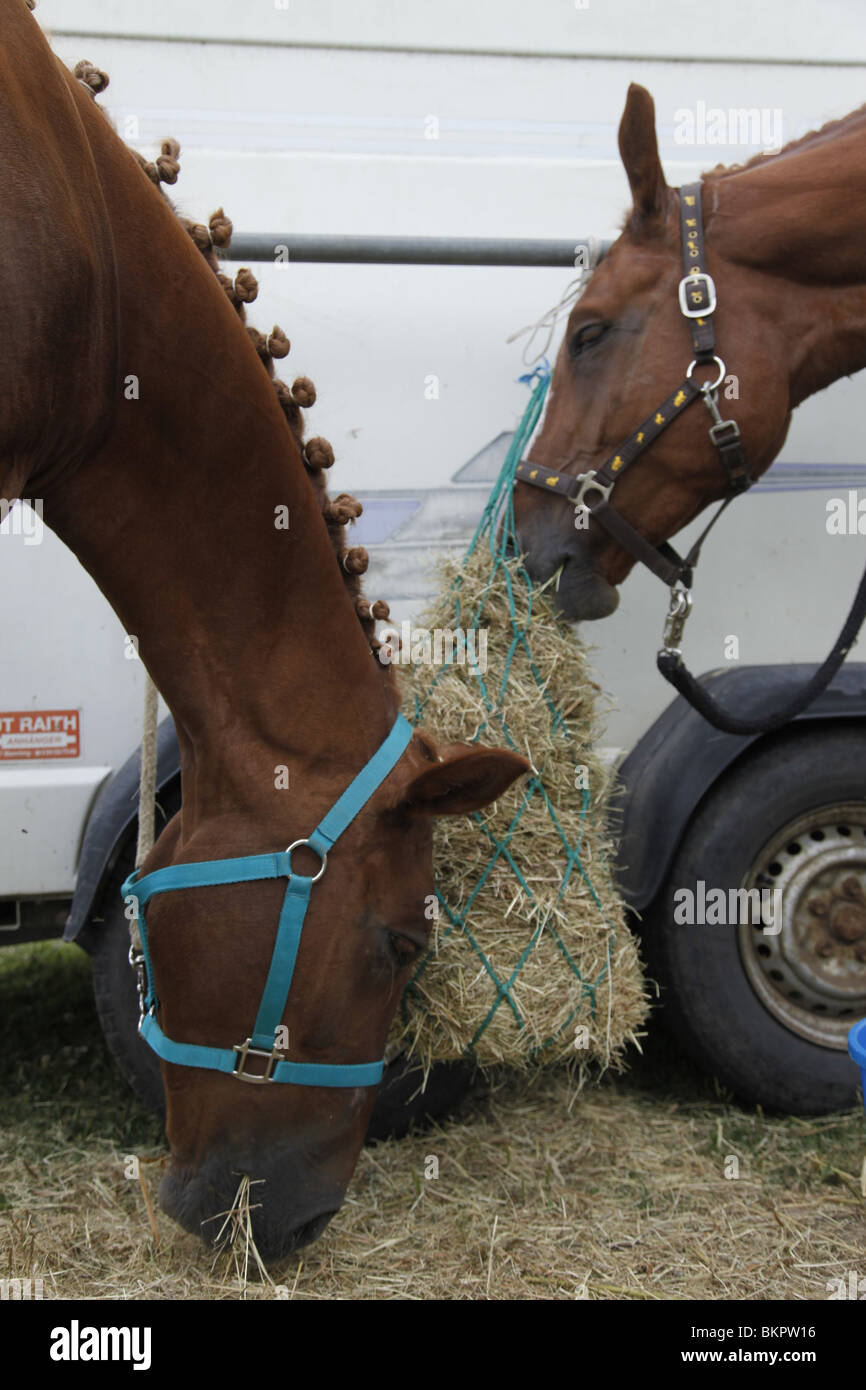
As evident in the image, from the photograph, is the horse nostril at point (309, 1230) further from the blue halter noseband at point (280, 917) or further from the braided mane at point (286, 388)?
the braided mane at point (286, 388)

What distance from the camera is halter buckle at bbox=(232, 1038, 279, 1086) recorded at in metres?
1.87

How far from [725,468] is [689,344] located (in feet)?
1.03

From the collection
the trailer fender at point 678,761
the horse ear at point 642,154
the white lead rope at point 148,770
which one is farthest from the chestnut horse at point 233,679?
the horse ear at point 642,154

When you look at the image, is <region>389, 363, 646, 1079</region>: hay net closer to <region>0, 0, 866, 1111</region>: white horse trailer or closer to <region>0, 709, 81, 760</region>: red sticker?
<region>0, 0, 866, 1111</region>: white horse trailer

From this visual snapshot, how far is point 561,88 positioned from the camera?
2939 mm

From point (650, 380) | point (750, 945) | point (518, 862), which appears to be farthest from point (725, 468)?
point (750, 945)

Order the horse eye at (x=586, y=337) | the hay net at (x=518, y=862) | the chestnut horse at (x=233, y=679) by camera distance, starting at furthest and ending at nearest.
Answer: the horse eye at (x=586, y=337) → the hay net at (x=518, y=862) → the chestnut horse at (x=233, y=679)

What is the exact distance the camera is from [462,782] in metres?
1.84

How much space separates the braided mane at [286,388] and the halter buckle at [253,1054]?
805 millimetres

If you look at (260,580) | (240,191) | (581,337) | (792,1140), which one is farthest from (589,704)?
(240,191)

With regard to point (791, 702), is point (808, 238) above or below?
above

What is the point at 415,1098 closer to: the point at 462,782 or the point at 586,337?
the point at 462,782

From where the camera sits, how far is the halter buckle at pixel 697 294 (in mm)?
2584
